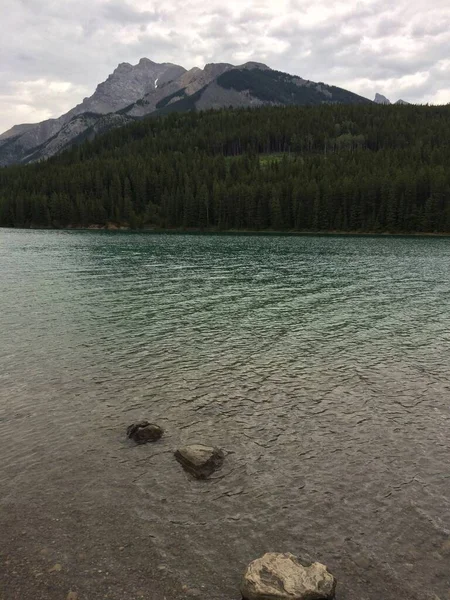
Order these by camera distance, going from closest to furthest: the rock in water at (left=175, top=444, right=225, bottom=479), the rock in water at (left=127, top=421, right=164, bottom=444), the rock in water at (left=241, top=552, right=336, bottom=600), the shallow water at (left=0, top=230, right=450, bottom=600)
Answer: the rock in water at (left=241, top=552, right=336, bottom=600) → the shallow water at (left=0, top=230, right=450, bottom=600) → the rock in water at (left=175, top=444, right=225, bottom=479) → the rock in water at (left=127, top=421, right=164, bottom=444)

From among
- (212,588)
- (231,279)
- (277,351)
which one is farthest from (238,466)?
(231,279)

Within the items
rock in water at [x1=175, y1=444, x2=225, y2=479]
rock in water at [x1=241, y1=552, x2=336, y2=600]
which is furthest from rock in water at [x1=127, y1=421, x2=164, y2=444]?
rock in water at [x1=241, y1=552, x2=336, y2=600]

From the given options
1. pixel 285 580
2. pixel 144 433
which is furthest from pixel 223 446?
pixel 285 580

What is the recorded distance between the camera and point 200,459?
16.1m

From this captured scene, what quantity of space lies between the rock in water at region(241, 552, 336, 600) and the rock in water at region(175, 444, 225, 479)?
5259 mm

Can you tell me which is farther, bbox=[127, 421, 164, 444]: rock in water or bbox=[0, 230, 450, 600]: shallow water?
bbox=[127, 421, 164, 444]: rock in water

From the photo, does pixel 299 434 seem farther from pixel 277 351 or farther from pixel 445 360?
pixel 445 360

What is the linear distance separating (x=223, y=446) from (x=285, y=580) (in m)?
7.80

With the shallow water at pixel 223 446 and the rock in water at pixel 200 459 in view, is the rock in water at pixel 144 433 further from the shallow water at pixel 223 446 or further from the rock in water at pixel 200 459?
the rock in water at pixel 200 459

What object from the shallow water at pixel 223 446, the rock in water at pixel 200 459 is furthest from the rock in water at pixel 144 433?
the rock in water at pixel 200 459

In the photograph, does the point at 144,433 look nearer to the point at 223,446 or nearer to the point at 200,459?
the point at 200,459

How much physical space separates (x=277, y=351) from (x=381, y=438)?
487 inches

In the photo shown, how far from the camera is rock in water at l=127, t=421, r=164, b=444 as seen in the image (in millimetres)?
18181

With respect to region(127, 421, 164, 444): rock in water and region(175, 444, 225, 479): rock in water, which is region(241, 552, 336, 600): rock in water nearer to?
region(175, 444, 225, 479): rock in water
